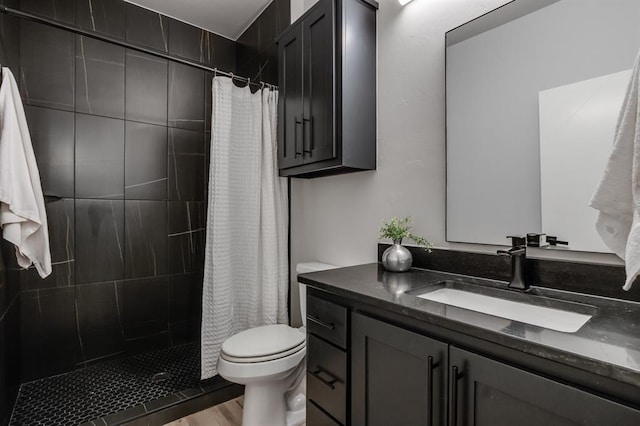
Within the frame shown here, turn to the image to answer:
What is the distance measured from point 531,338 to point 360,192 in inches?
50.1

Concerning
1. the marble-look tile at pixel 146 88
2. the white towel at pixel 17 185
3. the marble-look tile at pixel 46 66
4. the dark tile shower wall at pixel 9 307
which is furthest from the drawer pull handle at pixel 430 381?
the marble-look tile at pixel 46 66

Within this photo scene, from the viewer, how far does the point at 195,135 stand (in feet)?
9.15

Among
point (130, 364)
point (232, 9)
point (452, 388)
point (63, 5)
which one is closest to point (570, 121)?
point (452, 388)

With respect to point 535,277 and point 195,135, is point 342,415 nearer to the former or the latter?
point 535,277

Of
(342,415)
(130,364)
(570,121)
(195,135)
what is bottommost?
(130,364)

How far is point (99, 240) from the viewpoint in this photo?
236 cm

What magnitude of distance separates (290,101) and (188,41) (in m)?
1.57

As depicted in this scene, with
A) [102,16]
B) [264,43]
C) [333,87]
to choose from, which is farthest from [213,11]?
[333,87]

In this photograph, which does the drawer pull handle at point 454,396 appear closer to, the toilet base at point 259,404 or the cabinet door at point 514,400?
the cabinet door at point 514,400

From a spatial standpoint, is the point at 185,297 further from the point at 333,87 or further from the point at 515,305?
the point at 515,305

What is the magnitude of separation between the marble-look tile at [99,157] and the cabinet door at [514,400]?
99.9 inches

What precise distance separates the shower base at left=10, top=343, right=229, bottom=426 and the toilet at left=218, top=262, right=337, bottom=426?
1.66 feet

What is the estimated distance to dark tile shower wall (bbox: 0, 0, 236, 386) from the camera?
2.15m

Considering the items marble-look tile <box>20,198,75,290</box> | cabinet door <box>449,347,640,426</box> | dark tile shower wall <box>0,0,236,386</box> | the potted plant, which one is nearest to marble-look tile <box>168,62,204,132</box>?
dark tile shower wall <box>0,0,236,386</box>
